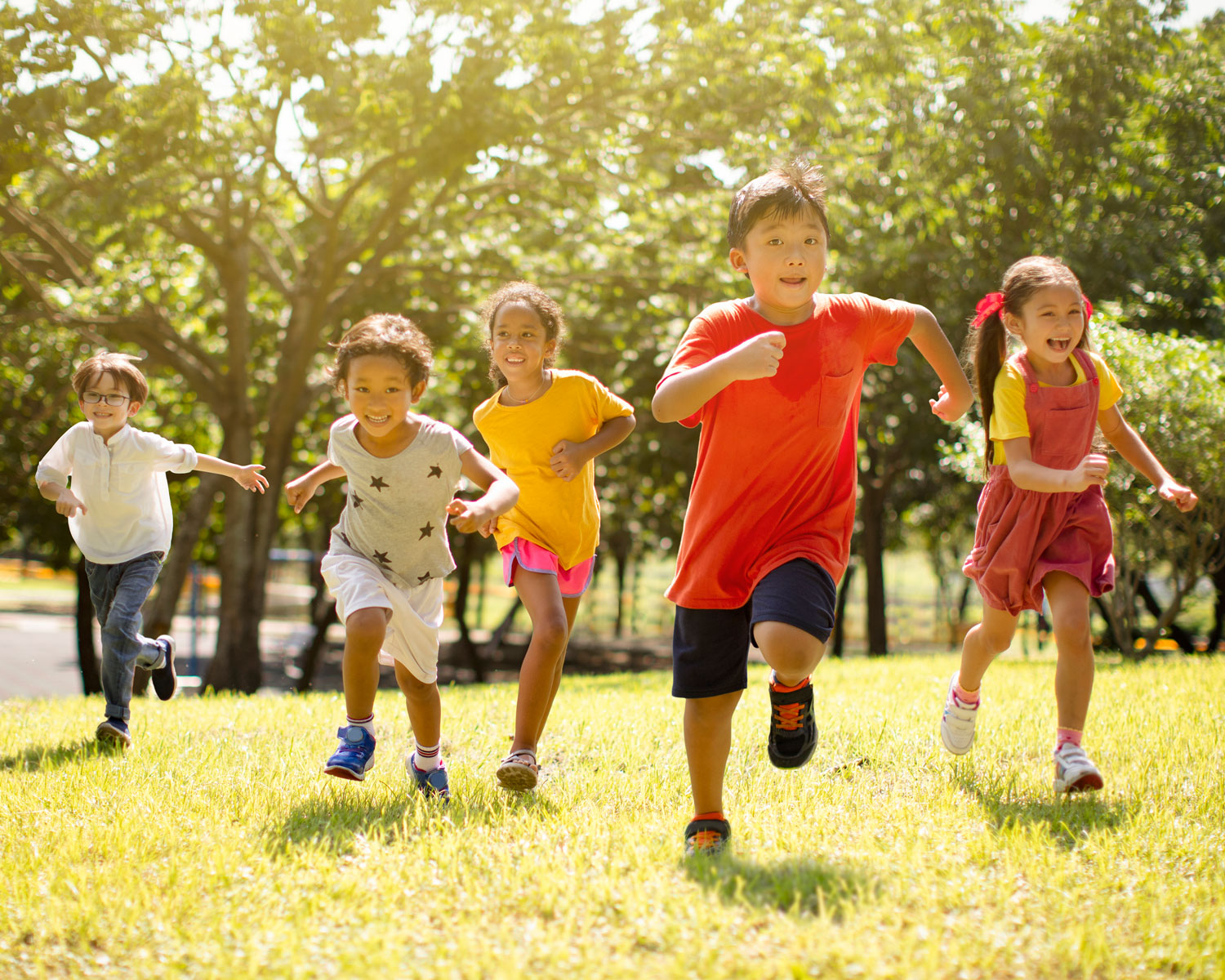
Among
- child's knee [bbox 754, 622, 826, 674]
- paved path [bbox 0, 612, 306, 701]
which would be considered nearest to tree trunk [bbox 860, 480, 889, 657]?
paved path [bbox 0, 612, 306, 701]

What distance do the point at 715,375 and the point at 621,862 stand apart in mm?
1367

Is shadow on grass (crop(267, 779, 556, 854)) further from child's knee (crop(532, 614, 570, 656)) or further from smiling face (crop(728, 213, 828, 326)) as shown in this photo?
smiling face (crop(728, 213, 828, 326))

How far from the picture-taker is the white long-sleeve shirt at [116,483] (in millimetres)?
5125

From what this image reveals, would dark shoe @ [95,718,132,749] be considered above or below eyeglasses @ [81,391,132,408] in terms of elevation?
below

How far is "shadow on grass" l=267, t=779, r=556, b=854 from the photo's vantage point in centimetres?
332

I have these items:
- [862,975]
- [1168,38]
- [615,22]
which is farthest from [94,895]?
[1168,38]

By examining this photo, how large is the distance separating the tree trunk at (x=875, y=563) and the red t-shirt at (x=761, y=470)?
1326 cm

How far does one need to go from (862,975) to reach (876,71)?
1083 cm

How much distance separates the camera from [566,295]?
44.3 ft

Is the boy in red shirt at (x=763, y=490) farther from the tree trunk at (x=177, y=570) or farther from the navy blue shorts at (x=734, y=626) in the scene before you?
the tree trunk at (x=177, y=570)

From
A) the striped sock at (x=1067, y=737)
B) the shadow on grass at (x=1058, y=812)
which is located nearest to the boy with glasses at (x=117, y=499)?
the shadow on grass at (x=1058, y=812)

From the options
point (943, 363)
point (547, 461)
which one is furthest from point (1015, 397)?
point (547, 461)

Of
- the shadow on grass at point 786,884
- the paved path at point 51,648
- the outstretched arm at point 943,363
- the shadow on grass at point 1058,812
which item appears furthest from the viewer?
the paved path at point 51,648

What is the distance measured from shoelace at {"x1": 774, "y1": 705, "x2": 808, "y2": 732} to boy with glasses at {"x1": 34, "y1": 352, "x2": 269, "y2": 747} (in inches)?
118
